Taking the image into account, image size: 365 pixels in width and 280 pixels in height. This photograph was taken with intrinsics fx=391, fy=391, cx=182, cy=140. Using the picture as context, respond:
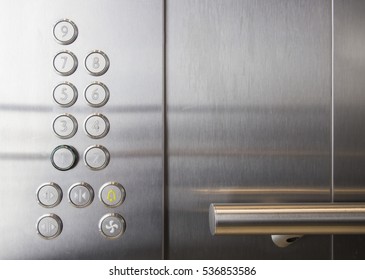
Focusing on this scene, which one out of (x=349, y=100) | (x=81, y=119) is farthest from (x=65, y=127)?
(x=349, y=100)

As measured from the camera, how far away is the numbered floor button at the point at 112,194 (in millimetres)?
550

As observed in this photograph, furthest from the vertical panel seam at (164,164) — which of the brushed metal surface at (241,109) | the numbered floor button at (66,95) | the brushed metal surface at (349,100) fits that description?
the brushed metal surface at (349,100)

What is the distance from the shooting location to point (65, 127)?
1.78 feet

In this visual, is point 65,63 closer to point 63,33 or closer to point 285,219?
point 63,33

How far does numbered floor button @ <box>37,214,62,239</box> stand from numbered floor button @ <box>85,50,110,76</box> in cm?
21

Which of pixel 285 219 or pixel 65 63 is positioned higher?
pixel 65 63

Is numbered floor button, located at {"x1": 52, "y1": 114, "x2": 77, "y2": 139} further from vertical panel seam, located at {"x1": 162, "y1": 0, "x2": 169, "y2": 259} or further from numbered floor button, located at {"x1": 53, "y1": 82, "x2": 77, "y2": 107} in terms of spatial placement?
vertical panel seam, located at {"x1": 162, "y1": 0, "x2": 169, "y2": 259}

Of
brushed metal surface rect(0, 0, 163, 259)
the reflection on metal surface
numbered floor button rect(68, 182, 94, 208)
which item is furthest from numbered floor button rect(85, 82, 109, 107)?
→ the reflection on metal surface

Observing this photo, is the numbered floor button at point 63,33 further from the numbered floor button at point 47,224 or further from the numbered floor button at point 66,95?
the numbered floor button at point 47,224

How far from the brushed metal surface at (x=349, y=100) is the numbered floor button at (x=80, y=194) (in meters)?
0.36

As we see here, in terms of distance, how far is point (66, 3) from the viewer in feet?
1.80

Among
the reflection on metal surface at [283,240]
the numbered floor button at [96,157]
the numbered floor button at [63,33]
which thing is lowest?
the reflection on metal surface at [283,240]

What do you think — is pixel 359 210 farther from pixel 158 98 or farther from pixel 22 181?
pixel 22 181

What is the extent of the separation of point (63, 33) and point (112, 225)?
0.91 ft
